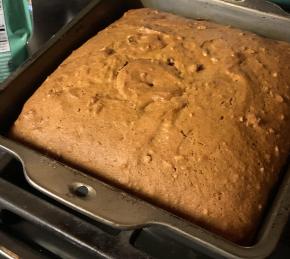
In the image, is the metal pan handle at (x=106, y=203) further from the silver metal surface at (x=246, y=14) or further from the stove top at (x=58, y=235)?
the silver metal surface at (x=246, y=14)

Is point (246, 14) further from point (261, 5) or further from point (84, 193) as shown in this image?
point (84, 193)

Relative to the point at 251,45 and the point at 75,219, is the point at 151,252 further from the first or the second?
the point at 251,45

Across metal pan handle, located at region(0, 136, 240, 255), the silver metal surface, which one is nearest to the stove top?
metal pan handle, located at region(0, 136, 240, 255)

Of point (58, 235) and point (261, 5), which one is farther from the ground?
point (261, 5)

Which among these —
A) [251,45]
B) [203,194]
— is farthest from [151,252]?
[251,45]

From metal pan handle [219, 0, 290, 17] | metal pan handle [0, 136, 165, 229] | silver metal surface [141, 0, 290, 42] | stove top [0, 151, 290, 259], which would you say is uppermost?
metal pan handle [219, 0, 290, 17]

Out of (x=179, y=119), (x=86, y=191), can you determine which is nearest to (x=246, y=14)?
(x=179, y=119)

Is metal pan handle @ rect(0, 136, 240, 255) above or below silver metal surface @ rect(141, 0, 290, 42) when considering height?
below

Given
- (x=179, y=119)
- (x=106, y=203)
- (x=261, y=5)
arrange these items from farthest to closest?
(x=261, y=5), (x=179, y=119), (x=106, y=203)

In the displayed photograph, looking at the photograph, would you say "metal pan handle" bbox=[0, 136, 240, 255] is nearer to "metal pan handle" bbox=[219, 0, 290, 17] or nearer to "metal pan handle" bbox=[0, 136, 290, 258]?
"metal pan handle" bbox=[0, 136, 290, 258]
